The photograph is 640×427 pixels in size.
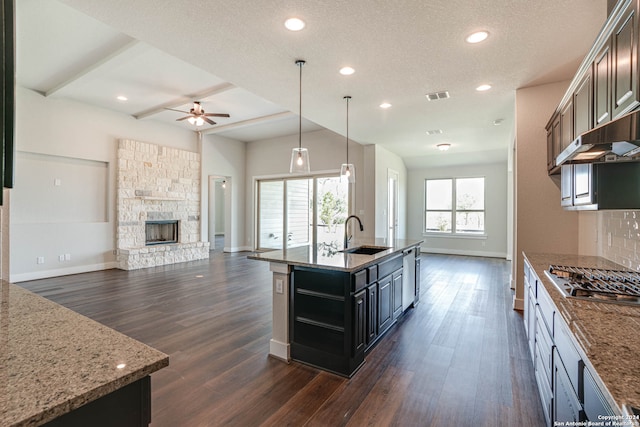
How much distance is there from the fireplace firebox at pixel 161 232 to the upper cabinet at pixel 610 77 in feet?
25.7

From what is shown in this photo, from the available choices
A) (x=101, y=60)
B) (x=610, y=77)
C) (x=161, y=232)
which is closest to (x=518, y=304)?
(x=610, y=77)

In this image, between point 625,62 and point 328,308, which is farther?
point 328,308

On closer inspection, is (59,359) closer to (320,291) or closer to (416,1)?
(320,291)

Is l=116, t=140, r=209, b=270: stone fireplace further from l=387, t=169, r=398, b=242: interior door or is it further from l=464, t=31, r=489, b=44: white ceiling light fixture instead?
l=464, t=31, r=489, b=44: white ceiling light fixture

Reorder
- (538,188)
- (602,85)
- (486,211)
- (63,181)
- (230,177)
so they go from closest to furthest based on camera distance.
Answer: (602,85)
(538,188)
(63,181)
(486,211)
(230,177)

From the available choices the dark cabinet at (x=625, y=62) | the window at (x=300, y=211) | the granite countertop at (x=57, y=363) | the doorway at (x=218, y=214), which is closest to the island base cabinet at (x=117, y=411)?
the granite countertop at (x=57, y=363)

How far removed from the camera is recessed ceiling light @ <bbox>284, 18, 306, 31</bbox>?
2.57 metres

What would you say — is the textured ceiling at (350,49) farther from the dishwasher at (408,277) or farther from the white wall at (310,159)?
the white wall at (310,159)

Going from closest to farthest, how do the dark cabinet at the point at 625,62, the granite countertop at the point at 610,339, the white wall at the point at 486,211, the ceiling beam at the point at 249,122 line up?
the granite countertop at the point at 610,339 → the dark cabinet at the point at 625,62 → the ceiling beam at the point at 249,122 → the white wall at the point at 486,211

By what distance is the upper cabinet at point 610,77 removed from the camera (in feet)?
4.79

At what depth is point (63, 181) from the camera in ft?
19.8

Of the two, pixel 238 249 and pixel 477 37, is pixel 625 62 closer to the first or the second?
pixel 477 37

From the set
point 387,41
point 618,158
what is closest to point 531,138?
point 618,158

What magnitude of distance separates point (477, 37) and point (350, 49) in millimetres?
1147
